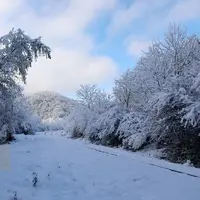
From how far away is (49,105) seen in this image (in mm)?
156500

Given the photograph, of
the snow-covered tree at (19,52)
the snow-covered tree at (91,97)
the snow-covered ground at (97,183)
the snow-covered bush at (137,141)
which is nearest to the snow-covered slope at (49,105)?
the snow-covered tree at (91,97)

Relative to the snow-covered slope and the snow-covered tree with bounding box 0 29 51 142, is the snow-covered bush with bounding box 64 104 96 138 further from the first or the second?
the snow-covered slope

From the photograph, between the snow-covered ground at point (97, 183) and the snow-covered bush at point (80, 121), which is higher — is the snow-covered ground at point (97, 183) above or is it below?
below

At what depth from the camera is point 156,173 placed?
36.0 feet

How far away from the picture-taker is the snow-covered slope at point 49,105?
5620 inches

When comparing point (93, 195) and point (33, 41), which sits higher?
point (33, 41)

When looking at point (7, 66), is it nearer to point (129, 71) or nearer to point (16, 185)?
point (16, 185)

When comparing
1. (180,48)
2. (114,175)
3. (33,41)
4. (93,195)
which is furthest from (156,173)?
(180,48)

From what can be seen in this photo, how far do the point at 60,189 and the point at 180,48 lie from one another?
2178 centimetres

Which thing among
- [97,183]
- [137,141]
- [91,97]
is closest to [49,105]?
[91,97]

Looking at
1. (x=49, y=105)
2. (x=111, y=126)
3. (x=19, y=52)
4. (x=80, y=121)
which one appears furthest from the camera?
(x=49, y=105)

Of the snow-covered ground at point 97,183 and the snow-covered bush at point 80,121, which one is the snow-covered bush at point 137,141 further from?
the snow-covered bush at point 80,121

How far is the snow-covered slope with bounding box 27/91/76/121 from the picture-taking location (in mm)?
142750

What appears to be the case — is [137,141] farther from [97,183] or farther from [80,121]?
[80,121]
